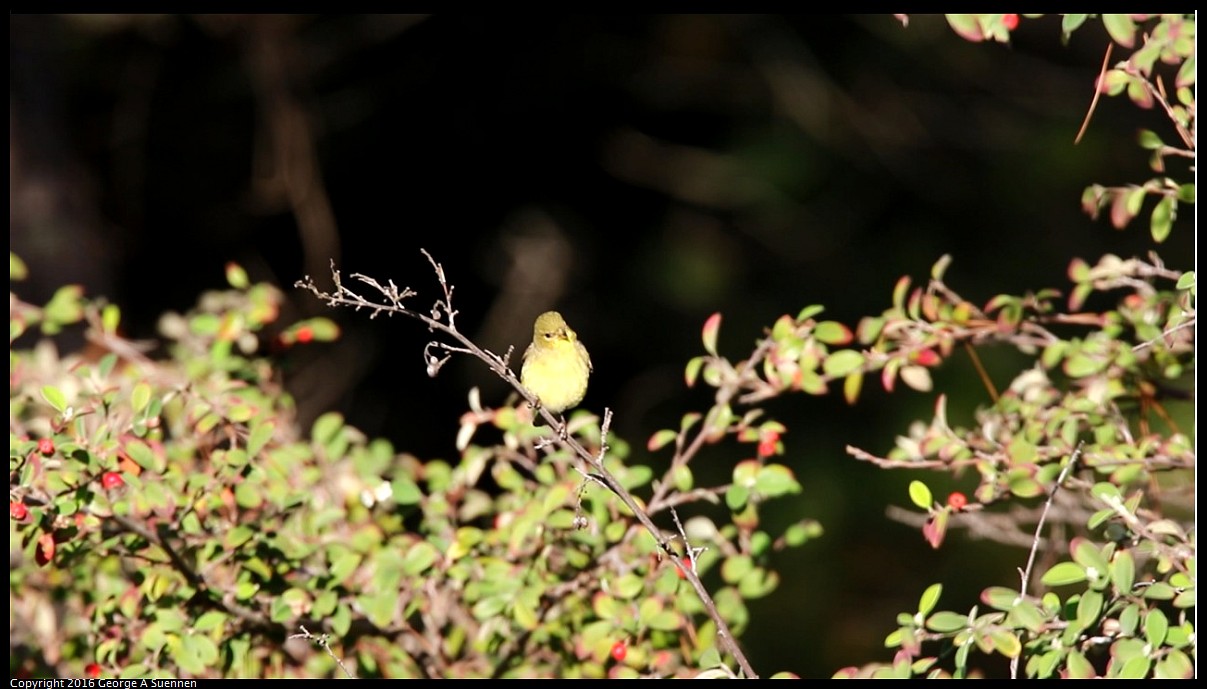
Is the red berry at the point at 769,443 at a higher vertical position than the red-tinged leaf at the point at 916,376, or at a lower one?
lower

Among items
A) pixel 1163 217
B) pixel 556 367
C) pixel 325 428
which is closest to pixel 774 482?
pixel 556 367

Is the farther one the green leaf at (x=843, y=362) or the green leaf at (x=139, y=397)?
the green leaf at (x=843, y=362)

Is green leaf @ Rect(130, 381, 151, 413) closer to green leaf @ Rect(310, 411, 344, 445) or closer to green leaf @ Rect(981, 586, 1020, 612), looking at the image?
green leaf @ Rect(310, 411, 344, 445)

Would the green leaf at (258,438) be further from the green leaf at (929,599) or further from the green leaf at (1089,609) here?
the green leaf at (1089,609)

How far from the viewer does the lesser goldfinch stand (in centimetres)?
274

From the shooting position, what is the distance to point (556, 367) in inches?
108

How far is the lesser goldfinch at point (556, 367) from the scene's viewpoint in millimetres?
2738

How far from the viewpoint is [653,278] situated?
8.14 meters

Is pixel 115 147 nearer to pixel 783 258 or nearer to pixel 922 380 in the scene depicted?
pixel 783 258

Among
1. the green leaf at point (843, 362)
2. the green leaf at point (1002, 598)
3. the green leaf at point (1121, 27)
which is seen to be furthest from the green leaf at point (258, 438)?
the green leaf at point (1121, 27)

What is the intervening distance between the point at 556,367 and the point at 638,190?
5477mm

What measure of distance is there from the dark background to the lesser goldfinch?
3824mm

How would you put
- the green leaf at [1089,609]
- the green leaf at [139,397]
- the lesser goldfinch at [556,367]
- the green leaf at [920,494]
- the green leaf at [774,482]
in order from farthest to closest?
the lesser goldfinch at [556,367]
the green leaf at [774,482]
the green leaf at [139,397]
the green leaf at [920,494]
the green leaf at [1089,609]

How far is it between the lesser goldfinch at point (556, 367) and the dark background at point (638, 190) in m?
3.82
